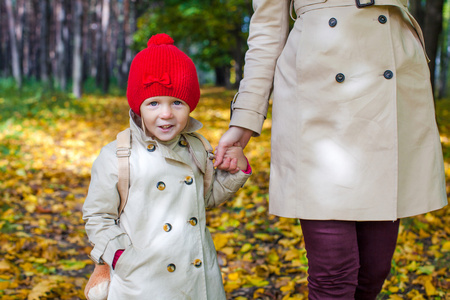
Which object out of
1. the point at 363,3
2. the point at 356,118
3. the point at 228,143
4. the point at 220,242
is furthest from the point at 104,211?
the point at 220,242

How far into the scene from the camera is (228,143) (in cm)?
199

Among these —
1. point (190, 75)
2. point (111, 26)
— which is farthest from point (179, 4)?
point (190, 75)

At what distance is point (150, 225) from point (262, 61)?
82cm

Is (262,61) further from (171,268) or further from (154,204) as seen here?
(171,268)

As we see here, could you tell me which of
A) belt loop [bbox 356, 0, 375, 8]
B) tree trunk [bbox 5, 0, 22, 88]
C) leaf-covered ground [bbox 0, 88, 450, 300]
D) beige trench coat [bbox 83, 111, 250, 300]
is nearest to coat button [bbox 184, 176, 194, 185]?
beige trench coat [bbox 83, 111, 250, 300]

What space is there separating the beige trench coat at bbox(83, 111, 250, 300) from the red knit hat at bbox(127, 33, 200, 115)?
0.52ft

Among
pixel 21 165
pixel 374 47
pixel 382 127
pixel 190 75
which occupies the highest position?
pixel 374 47

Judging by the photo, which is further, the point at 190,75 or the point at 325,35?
the point at 190,75

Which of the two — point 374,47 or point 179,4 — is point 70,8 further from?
point 374,47

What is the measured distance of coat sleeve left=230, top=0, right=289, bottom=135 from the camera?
6.61 ft

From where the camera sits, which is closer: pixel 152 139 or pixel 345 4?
pixel 345 4

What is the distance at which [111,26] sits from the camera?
27844 mm

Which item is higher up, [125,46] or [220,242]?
[125,46]

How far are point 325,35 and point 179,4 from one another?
1893 centimetres
